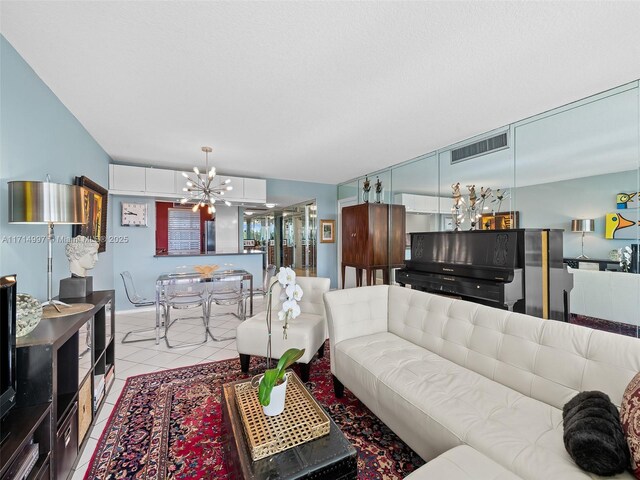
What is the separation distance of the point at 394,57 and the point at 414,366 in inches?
85.0

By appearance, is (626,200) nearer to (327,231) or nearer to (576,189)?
(576,189)

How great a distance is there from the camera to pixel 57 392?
1546 millimetres

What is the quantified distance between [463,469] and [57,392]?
206 centimetres

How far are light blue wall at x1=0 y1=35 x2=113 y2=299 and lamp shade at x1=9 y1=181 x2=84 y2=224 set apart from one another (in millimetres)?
210

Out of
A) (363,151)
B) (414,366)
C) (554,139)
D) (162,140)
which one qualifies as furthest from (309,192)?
(414,366)

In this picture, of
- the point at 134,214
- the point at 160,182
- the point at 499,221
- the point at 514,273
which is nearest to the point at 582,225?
the point at 499,221

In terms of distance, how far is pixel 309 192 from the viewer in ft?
21.3

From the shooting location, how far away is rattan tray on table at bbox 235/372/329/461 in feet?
3.85

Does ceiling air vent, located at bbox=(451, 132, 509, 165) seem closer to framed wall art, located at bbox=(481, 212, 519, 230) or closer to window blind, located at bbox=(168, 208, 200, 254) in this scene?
framed wall art, located at bbox=(481, 212, 519, 230)

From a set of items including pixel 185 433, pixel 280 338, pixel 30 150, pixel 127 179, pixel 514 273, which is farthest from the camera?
pixel 127 179

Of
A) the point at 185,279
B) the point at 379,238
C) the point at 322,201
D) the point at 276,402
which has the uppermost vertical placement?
the point at 322,201

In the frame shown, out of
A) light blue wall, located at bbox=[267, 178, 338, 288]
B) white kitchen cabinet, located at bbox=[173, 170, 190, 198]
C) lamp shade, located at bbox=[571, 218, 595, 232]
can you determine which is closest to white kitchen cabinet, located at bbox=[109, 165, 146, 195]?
white kitchen cabinet, located at bbox=[173, 170, 190, 198]

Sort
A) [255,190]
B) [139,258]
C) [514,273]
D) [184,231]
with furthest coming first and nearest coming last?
[184,231] → [255,190] → [139,258] → [514,273]

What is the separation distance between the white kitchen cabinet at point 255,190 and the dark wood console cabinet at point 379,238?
1.92 meters
